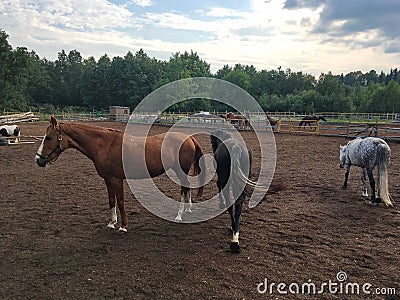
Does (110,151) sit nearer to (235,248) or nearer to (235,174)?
(235,174)

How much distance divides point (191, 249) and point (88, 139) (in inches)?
84.4

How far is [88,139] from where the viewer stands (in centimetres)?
461

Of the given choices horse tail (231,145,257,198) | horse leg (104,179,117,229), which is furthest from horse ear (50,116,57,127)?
horse tail (231,145,257,198)

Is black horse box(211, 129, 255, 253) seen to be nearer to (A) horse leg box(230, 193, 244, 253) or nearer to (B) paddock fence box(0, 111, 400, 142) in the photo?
(A) horse leg box(230, 193, 244, 253)

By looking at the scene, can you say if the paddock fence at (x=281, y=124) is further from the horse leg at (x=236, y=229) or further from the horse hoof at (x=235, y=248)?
the horse hoof at (x=235, y=248)

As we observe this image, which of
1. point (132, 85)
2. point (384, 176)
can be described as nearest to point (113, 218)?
point (384, 176)

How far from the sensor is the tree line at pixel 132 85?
47.2 metres

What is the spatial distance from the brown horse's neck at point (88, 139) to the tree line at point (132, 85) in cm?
3007

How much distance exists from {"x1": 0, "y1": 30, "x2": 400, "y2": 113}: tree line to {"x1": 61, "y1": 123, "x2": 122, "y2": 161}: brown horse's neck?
30075 mm

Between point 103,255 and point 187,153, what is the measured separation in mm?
1955

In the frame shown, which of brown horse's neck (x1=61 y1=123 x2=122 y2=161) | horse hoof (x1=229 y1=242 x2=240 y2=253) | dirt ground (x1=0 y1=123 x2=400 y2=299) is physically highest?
brown horse's neck (x1=61 y1=123 x2=122 y2=161)

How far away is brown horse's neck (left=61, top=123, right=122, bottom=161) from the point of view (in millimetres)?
4574

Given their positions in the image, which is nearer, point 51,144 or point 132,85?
point 51,144

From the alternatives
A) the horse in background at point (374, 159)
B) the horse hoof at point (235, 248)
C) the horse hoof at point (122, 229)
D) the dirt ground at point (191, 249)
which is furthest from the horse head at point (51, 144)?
the horse in background at point (374, 159)
